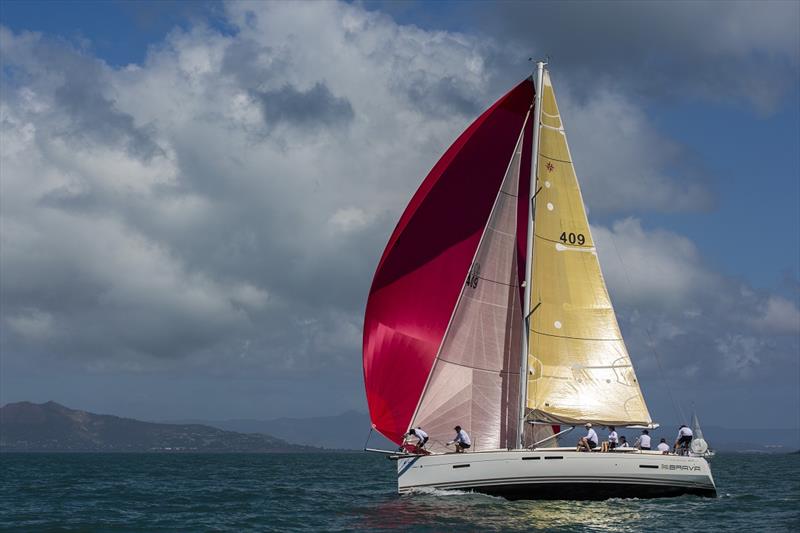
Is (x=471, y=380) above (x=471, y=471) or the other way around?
above

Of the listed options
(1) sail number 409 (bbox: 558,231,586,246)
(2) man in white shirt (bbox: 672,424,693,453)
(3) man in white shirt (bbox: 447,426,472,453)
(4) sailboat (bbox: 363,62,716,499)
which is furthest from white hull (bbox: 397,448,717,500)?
(1) sail number 409 (bbox: 558,231,586,246)

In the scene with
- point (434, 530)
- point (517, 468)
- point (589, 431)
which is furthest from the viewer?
point (589, 431)

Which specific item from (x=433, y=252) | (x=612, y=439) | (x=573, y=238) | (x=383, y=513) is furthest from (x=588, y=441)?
(x=433, y=252)

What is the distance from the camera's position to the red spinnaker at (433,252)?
1300 inches

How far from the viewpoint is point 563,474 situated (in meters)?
29.6

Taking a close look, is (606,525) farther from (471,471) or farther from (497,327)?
(497,327)

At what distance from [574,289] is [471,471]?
6.97 metres

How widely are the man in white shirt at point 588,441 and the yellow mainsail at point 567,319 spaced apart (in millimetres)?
337

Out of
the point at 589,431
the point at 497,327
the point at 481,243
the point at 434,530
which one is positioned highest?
the point at 481,243

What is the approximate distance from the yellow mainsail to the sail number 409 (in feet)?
0.11

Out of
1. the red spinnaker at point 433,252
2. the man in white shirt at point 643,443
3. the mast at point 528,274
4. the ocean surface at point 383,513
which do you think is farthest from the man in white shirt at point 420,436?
the man in white shirt at point 643,443

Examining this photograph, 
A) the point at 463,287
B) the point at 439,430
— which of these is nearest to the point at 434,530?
the point at 439,430

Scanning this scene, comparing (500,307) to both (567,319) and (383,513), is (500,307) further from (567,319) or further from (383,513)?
(383,513)

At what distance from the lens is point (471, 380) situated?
32.8 metres
